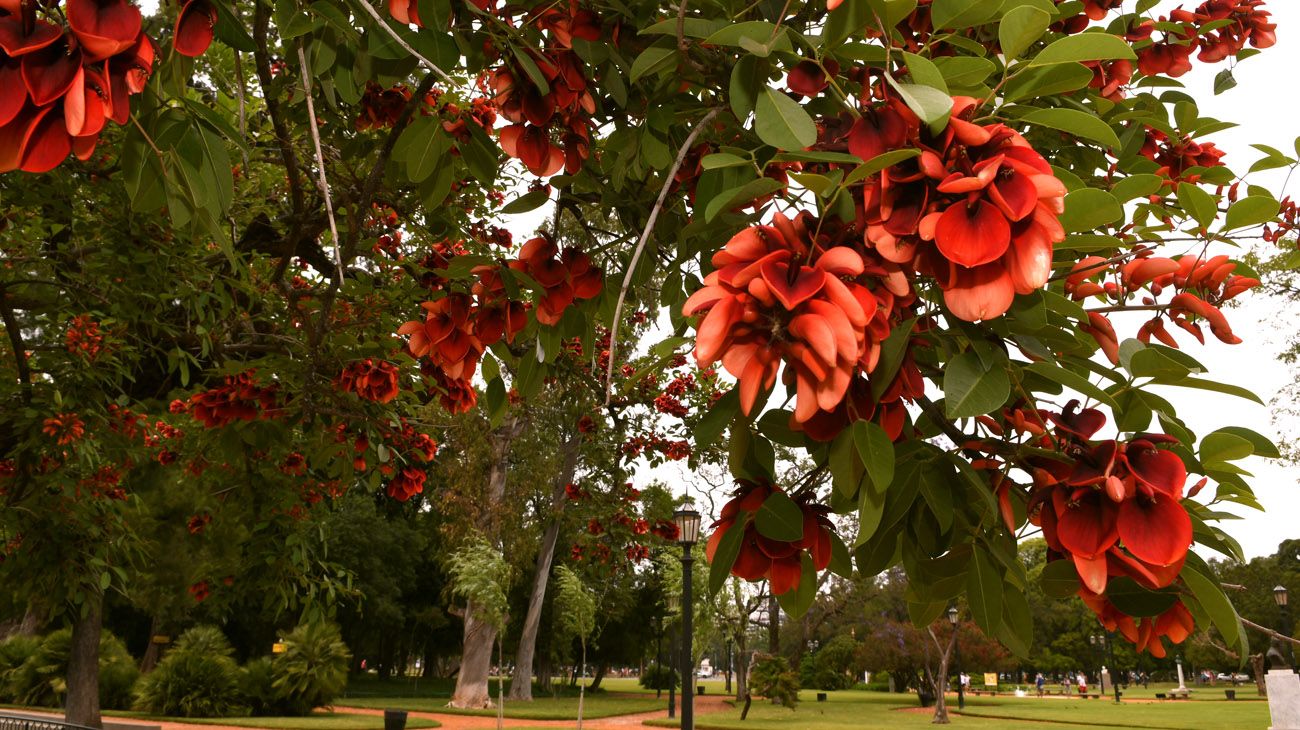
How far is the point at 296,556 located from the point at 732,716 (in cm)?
2045

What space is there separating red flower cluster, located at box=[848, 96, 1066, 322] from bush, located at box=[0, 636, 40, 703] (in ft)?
77.3

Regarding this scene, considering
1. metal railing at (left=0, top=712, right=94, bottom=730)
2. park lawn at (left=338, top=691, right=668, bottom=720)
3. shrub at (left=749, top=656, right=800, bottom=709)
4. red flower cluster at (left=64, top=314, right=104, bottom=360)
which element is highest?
red flower cluster at (left=64, top=314, right=104, bottom=360)

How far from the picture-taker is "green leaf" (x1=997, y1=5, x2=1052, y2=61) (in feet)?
2.35

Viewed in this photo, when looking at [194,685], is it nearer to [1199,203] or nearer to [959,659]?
[1199,203]

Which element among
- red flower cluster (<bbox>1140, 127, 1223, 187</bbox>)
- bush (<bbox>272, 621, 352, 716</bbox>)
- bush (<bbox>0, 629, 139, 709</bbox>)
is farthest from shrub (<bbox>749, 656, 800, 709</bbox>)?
red flower cluster (<bbox>1140, 127, 1223, 187</bbox>)

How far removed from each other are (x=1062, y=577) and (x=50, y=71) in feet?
3.08

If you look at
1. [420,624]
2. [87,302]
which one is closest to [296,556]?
[87,302]

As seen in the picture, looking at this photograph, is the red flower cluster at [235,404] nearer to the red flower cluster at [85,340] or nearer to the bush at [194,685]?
the red flower cluster at [85,340]

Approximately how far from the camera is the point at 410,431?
4.03 metres

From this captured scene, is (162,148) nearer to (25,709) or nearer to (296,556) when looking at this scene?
(296,556)

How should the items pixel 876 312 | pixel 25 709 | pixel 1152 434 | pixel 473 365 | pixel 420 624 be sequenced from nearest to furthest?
pixel 876 312
pixel 1152 434
pixel 473 365
pixel 25 709
pixel 420 624

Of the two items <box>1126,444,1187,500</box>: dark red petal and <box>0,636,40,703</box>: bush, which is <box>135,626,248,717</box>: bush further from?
<box>1126,444,1187,500</box>: dark red petal

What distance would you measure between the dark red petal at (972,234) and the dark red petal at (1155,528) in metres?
0.26

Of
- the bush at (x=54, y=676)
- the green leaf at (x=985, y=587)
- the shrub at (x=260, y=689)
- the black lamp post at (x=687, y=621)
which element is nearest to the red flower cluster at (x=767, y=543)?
the green leaf at (x=985, y=587)
